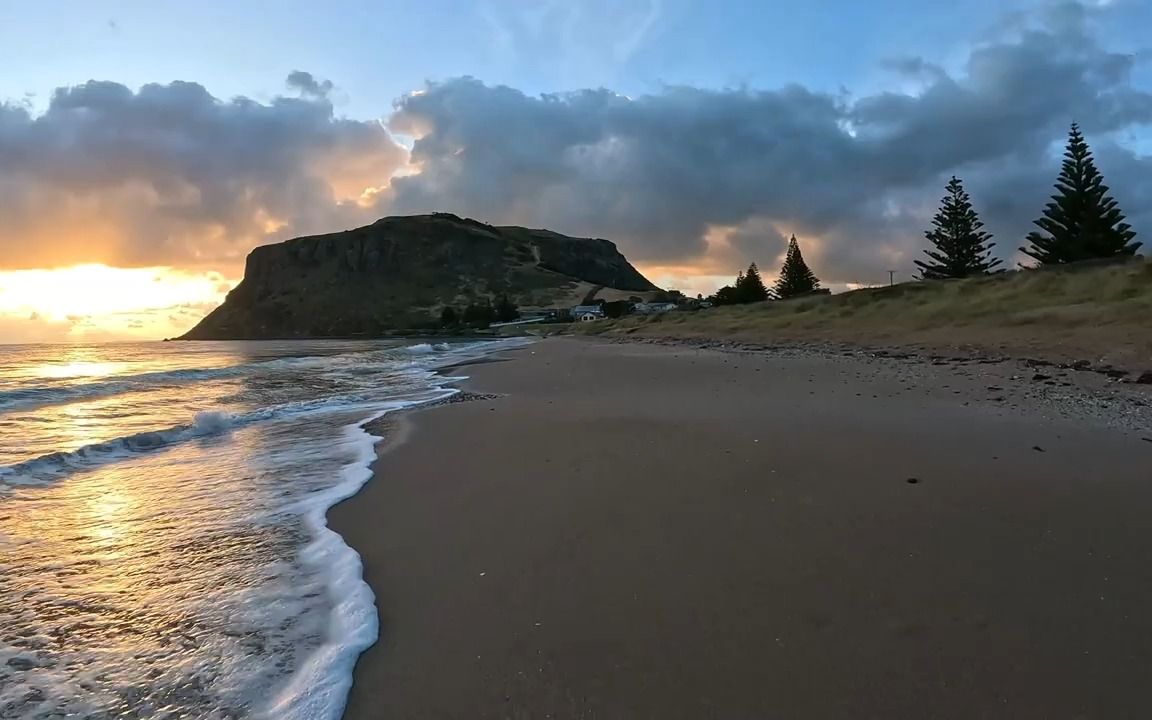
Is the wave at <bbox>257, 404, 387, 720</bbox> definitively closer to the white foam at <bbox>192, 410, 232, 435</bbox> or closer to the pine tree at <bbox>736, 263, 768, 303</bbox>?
the white foam at <bbox>192, 410, 232, 435</bbox>

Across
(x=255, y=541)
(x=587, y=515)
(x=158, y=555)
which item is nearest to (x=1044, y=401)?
(x=587, y=515)

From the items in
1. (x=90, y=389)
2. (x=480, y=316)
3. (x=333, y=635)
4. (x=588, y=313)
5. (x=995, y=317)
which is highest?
(x=480, y=316)

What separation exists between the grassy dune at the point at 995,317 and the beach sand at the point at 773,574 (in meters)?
8.43

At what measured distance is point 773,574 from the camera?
3.73 m

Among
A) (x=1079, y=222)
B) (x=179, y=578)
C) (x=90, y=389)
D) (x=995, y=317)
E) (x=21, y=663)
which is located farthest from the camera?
(x=1079, y=222)

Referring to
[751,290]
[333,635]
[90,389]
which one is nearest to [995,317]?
[333,635]

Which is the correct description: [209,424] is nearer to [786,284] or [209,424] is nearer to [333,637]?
[333,637]

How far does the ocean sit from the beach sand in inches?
12.7

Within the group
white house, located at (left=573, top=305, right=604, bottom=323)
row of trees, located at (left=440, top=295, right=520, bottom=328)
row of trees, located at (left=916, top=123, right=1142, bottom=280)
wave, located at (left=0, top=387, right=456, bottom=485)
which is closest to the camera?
wave, located at (left=0, top=387, right=456, bottom=485)

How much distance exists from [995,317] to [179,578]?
974 inches

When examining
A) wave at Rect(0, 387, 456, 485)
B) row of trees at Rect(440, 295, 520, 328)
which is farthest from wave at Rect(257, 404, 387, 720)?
row of trees at Rect(440, 295, 520, 328)

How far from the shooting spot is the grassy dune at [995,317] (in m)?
14.8

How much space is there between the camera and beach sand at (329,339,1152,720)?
2.64 meters

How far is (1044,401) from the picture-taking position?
897 centimetres
